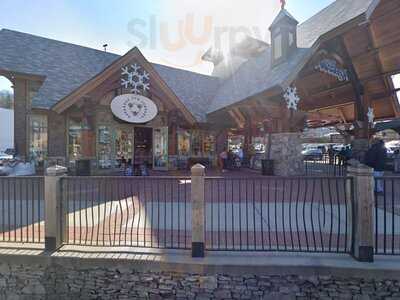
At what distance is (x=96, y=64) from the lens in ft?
53.8

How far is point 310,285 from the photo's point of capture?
151 inches

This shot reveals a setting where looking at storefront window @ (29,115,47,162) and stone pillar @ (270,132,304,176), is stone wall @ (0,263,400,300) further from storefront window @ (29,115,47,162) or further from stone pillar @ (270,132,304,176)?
storefront window @ (29,115,47,162)

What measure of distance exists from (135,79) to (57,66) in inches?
215

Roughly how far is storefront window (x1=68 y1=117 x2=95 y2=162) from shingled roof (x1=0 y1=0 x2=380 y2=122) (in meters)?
1.39

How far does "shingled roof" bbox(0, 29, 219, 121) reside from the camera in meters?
12.7

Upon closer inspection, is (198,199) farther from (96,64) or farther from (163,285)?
(96,64)

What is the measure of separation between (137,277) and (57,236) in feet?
5.03

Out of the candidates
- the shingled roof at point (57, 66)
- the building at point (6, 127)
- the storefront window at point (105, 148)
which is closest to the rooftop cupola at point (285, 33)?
the shingled roof at point (57, 66)

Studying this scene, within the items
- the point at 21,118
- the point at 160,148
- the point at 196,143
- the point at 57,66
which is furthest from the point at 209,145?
the point at 21,118

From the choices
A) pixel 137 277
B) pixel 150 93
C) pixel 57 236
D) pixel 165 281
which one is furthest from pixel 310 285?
pixel 150 93

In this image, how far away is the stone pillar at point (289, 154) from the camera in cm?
1167

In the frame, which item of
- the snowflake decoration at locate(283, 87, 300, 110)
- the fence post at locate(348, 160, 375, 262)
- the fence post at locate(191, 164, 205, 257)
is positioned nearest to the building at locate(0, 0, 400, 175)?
the snowflake decoration at locate(283, 87, 300, 110)

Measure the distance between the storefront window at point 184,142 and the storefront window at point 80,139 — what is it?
15.9ft

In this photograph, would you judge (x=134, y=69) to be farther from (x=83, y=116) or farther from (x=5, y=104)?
(x=5, y=104)
